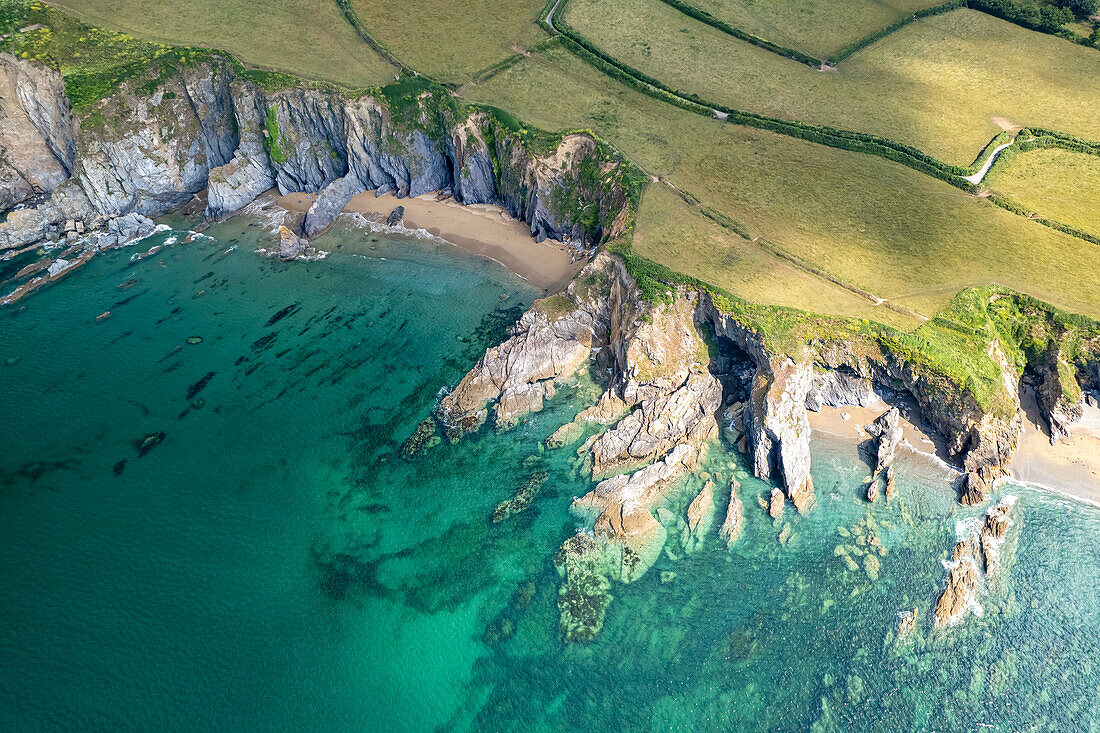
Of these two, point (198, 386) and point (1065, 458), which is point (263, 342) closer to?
point (198, 386)

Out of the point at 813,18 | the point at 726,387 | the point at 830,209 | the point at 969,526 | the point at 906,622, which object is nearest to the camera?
the point at 906,622

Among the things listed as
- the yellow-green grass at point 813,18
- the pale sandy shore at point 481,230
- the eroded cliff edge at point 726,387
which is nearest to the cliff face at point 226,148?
the pale sandy shore at point 481,230

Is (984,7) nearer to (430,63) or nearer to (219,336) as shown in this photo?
(430,63)

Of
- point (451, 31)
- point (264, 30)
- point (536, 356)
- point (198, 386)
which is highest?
point (264, 30)

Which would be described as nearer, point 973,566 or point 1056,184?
point 973,566

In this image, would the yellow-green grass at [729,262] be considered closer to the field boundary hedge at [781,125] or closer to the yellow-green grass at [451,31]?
the field boundary hedge at [781,125]

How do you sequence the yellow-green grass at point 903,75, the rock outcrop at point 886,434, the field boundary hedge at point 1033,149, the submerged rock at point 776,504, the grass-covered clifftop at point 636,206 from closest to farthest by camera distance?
the submerged rock at point 776,504 < the rock outcrop at point 886,434 < the grass-covered clifftop at point 636,206 < the field boundary hedge at point 1033,149 < the yellow-green grass at point 903,75

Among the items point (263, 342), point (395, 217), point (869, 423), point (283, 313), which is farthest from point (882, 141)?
point (263, 342)

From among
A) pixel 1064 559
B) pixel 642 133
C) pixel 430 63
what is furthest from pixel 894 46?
pixel 1064 559
